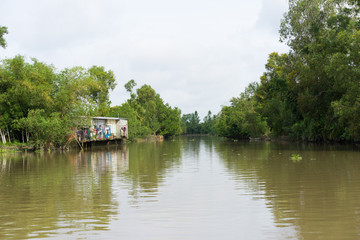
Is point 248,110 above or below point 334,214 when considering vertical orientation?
above

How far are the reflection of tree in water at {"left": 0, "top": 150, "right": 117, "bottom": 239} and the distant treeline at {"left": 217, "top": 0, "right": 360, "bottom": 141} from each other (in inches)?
805

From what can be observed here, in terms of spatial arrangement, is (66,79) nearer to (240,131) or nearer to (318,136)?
(318,136)

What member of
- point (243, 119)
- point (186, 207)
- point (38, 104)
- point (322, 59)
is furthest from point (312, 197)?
point (243, 119)

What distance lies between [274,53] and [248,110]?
1437 centimetres

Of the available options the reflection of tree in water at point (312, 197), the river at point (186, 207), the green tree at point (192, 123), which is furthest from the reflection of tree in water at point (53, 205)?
the green tree at point (192, 123)

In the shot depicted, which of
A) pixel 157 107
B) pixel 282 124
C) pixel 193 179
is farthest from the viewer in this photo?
pixel 157 107

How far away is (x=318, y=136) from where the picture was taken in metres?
43.7

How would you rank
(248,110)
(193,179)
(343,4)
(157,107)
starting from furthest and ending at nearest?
(157,107) → (248,110) → (343,4) → (193,179)

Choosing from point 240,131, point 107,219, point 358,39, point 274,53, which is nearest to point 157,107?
point 240,131

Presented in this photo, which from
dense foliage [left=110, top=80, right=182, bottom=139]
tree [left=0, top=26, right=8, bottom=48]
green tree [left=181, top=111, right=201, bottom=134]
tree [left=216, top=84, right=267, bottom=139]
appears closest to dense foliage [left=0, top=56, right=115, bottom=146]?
tree [left=0, top=26, right=8, bottom=48]

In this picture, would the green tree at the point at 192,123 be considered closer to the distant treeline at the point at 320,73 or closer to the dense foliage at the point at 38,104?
the distant treeline at the point at 320,73

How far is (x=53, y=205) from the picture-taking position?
9.88m

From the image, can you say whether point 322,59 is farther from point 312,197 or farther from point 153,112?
point 153,112

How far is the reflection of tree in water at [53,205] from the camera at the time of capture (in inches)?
298
